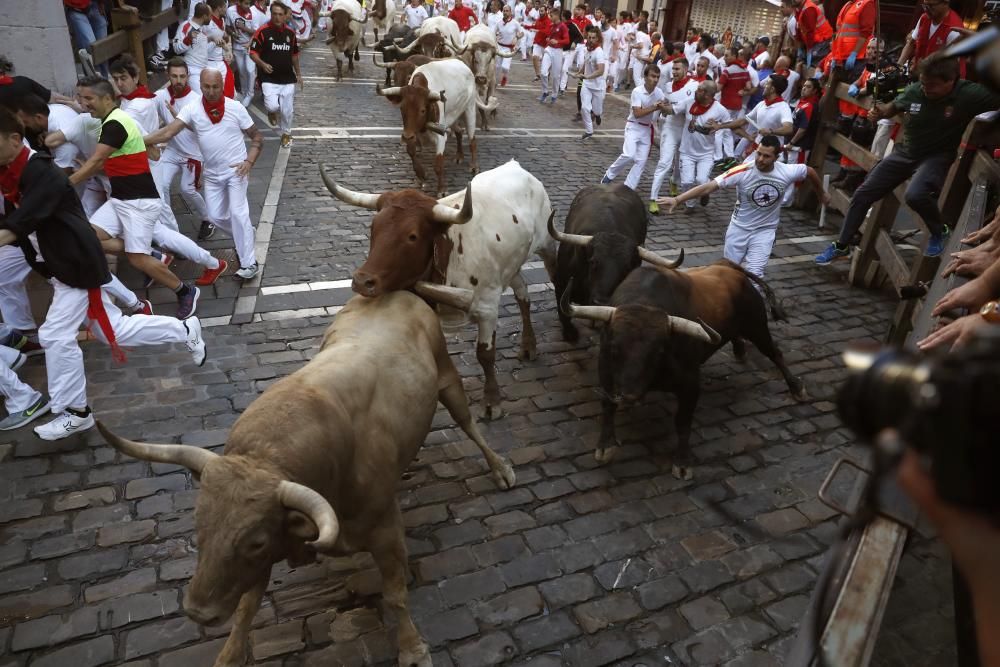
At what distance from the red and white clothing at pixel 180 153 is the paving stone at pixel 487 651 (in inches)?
294

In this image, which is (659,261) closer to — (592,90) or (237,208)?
(237,208)

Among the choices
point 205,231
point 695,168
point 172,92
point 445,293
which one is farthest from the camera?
point 695,168

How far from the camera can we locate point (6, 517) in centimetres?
461

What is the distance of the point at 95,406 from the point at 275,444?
4053 mm

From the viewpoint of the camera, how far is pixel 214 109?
8.06 m

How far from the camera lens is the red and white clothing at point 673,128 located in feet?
38.3

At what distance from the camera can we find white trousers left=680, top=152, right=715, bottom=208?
1168cm

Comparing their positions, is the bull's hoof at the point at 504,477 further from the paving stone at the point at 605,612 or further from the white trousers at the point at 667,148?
the white trousers at the point at 667,148

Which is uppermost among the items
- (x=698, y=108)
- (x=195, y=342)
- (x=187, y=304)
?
(x=698, y=108)

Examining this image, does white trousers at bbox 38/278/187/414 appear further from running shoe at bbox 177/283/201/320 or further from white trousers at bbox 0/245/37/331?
running shoe at bbox 177/283/201/320

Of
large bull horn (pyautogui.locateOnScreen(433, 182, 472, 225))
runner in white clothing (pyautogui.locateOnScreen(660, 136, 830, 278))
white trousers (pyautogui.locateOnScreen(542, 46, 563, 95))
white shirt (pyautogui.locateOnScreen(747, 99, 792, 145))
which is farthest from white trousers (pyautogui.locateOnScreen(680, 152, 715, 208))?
white trousers (pyautogui.locateOnScreen(542, 46, 563, 95))

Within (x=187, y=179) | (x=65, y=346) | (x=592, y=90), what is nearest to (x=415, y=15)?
(x=592, y=90)

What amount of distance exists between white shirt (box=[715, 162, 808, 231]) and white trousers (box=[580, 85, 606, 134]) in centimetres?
912

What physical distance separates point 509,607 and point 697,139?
32.0 ft
